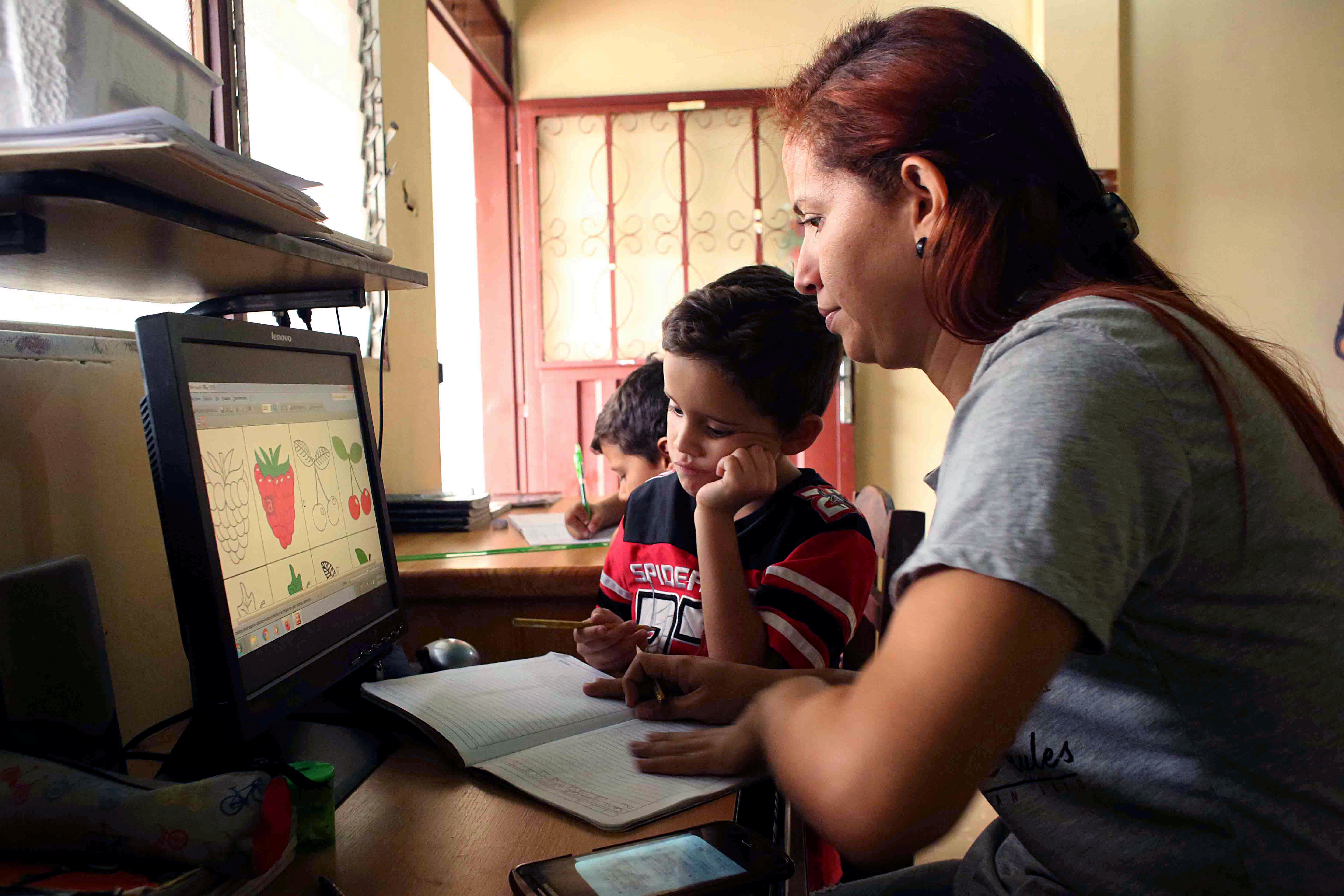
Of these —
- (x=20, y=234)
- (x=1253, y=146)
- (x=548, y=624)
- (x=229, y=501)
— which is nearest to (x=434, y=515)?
(x=548, y=624)

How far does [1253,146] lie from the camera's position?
12.1 feet

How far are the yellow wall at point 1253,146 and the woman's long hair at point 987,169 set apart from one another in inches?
136

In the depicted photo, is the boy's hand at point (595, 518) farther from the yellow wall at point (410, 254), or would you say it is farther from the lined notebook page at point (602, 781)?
the lined notebook page at point (602, 781)

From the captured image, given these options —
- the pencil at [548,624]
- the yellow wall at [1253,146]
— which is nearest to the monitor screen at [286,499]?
the pencil at [548,624]

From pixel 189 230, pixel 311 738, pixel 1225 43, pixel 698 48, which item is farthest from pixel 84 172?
pixel 1225 43

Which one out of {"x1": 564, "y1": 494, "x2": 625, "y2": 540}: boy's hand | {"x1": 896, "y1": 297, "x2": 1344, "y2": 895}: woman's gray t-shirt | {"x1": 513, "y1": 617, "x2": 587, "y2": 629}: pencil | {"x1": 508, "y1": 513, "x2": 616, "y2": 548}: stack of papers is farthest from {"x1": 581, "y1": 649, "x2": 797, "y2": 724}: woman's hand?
{"x1": 564, "y1": 494, "x2": 625, "y2": 540}: boy's hand

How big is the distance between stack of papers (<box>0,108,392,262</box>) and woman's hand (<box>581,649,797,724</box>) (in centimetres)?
56

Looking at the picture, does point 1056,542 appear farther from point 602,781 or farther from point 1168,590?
point 602,781

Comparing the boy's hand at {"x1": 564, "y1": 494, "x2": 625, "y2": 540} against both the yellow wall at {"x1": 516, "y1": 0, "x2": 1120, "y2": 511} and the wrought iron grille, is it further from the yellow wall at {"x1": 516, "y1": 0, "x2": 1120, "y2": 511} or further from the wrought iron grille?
the yellow wall at {"x1": 516, "y1": 0, "x2": 1120, "y2": 511}

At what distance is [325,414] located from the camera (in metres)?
0.96

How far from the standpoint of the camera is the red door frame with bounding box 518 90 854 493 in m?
3.79

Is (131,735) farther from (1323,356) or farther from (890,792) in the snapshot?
(1323,356)

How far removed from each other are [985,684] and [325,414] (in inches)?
29.2

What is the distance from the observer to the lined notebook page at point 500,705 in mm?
868
